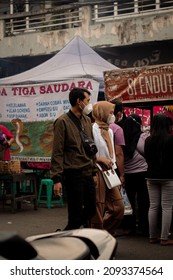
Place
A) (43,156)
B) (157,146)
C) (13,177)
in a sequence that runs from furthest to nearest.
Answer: (43,156) < (13,177) < (157,146)

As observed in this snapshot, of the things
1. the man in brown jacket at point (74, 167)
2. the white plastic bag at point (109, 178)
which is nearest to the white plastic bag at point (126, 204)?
the white plastic bag at point (109, 178)

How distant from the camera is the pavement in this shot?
464cm

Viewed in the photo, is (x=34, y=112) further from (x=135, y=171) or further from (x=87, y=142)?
(x=87, y=142)

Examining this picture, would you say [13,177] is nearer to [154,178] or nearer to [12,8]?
[154,178]

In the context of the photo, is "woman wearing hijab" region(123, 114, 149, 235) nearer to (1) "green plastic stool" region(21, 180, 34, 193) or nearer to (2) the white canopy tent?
(2) the white canopy tent

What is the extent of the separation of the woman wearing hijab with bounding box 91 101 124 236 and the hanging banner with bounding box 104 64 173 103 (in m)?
1.11

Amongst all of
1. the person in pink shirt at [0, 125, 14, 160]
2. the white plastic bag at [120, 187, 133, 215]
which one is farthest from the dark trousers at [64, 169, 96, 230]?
the person in pink shirt at [0, 125, 14, 160]

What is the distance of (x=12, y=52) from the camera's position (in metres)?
15.6

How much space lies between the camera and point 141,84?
563 centimetres

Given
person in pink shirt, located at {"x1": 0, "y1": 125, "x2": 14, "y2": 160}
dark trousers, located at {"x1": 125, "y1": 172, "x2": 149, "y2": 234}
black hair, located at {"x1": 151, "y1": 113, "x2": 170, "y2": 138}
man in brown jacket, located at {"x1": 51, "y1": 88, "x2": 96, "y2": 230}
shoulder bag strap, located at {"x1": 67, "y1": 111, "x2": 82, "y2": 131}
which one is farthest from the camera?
person in pink shirt, located at {"x1": 0, "y1": 125, "x2": 14, "y2": 160}

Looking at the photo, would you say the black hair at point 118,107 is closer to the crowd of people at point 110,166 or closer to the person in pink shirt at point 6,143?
the crowd of people at point 110,166

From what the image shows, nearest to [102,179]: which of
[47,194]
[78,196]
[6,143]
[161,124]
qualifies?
[78,196]
